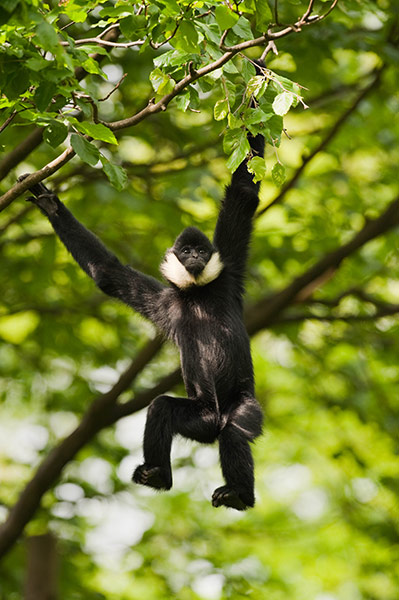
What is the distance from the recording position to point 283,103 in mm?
3961

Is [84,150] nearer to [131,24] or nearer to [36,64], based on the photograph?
[36,64]

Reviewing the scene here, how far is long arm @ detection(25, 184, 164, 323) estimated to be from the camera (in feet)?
19.5

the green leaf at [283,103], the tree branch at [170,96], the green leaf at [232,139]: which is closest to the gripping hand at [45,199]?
the tree branch at [170,96]

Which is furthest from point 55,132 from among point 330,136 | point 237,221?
point 330,136

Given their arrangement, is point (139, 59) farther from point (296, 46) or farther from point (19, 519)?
point (19, 519)

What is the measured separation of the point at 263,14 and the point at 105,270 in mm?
2383

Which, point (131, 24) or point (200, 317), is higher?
point (131, 24)

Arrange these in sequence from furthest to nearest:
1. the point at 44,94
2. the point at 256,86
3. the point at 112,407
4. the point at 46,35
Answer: the point at 112,407 < the point at 256,86 < the point at 44,94 < the point at 46,35

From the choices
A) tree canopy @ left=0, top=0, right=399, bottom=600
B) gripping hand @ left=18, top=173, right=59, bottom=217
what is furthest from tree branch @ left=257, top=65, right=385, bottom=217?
gripping hand @ left=18, top=173, right=59, bottom=217

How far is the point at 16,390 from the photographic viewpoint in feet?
38.1

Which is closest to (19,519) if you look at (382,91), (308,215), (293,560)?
(308,215)

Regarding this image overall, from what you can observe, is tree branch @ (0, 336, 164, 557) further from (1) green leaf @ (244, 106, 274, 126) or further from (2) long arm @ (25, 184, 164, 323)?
(1) green leaf @ (244, 106, 274, 126)

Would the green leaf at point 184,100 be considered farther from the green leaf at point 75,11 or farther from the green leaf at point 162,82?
the green leaf at point 75,11

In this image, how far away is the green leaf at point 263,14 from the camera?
426cm
